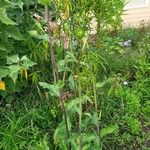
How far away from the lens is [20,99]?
500cm

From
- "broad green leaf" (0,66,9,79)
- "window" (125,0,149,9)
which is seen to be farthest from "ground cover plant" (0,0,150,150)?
"window" (125,0,149,9)

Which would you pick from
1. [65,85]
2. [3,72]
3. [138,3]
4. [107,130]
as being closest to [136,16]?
[138,3]

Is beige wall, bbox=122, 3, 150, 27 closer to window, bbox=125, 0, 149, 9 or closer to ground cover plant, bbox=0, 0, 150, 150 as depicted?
window, bbox=125, 0, 149, 9

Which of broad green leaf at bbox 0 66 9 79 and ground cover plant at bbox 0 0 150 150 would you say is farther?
broad green leaf at bbox 0 66 9 79

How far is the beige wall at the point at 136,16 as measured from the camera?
798cm

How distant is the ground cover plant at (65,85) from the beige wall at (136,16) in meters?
2.24

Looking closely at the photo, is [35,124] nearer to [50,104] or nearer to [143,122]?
[50,104]

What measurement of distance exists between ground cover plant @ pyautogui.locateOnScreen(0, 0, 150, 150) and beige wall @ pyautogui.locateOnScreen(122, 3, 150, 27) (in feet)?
7.36

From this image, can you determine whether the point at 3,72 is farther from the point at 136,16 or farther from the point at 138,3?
the point at 138,3

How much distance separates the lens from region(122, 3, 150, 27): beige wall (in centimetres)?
798

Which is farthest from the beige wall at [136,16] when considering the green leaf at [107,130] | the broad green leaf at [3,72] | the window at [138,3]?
the green leaf at [107,130]

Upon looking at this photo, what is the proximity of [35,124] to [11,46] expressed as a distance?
0.74 m

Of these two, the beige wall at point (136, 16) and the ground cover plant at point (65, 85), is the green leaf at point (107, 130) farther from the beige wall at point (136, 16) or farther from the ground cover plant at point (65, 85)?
the beige wall at point (136, 16)

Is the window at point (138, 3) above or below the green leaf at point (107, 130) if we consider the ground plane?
above
